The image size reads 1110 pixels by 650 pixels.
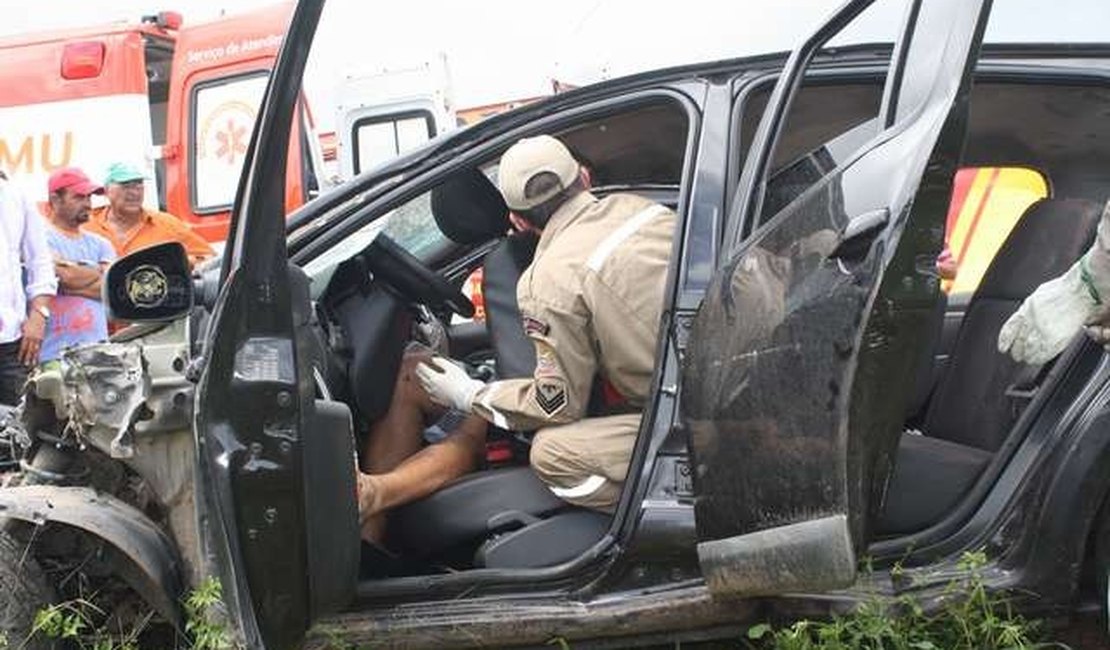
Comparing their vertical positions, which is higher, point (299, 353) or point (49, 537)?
point (299, 353)

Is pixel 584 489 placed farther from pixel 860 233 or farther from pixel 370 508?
pixel 860 233

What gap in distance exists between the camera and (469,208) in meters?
3.39

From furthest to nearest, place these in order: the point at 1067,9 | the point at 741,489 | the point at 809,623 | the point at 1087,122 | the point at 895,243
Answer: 1. the point at 1067,9
2. the point at 1087,122
3. the point at 809,623
4. the point at 741,489
5. the point at 895,243

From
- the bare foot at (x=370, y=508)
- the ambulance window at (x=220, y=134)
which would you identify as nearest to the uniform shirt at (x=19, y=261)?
the ambulance window at (x=220, y=134)

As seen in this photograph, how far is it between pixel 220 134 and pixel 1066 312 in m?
6.13

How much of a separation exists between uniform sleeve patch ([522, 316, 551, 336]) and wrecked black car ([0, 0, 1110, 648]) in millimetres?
268

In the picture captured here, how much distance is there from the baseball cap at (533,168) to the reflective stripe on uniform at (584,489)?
2.30 feet

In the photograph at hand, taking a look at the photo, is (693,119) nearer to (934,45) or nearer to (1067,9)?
(934,45)

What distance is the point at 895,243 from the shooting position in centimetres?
202

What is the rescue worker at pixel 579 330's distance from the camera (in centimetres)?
269

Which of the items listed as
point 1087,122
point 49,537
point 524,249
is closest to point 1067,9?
point 1087,122

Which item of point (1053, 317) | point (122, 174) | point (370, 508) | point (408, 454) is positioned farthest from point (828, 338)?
point (122, 174)

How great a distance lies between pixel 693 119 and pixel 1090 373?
3.39ft

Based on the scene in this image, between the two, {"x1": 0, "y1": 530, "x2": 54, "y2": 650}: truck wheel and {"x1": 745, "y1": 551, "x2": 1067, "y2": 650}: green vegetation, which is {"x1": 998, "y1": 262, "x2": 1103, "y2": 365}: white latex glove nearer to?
{"x1": 745, "y1": 551, "x2": 1067, "y2": 650}: green vegetation
